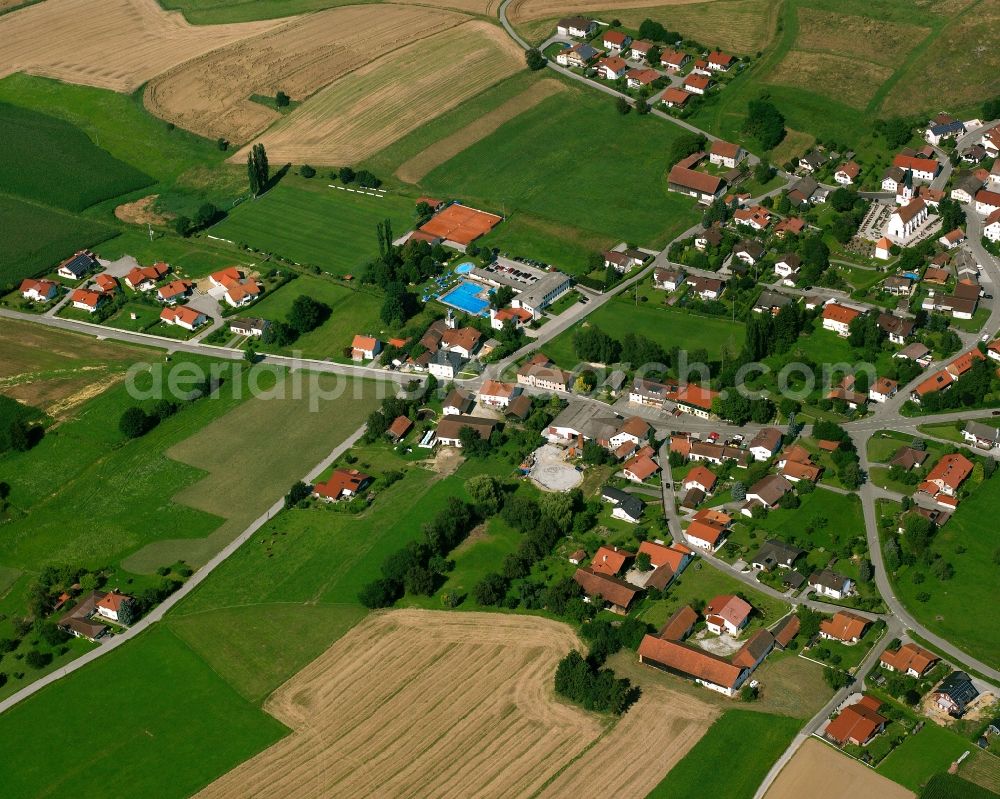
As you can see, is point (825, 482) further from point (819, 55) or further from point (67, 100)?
point (67, 100)

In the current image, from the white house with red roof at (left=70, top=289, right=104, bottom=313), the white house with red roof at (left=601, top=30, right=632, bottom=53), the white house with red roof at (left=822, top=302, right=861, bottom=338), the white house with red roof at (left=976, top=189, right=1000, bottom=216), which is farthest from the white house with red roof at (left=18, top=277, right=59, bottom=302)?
the white house with red roof at (left=976, top=189, right=1000, bottom=216)

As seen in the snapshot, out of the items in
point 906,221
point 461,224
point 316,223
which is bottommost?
point 316,223

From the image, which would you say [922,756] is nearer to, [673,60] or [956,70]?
[956,70]

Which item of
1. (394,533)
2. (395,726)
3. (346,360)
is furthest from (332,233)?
(395,726)

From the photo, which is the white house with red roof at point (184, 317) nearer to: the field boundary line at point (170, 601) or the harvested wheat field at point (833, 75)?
the field boundary line at point (170, 601)

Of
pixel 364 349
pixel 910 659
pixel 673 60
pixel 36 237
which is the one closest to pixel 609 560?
pixel 910 659

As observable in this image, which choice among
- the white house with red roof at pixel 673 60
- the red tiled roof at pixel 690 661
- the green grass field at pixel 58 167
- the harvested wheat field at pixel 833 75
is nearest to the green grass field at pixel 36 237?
the green grass field at pixel 58 167

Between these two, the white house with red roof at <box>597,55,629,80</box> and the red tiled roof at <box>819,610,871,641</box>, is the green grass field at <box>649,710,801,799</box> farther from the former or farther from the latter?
the white house with red roof at <box>597,55,629,80</box>
